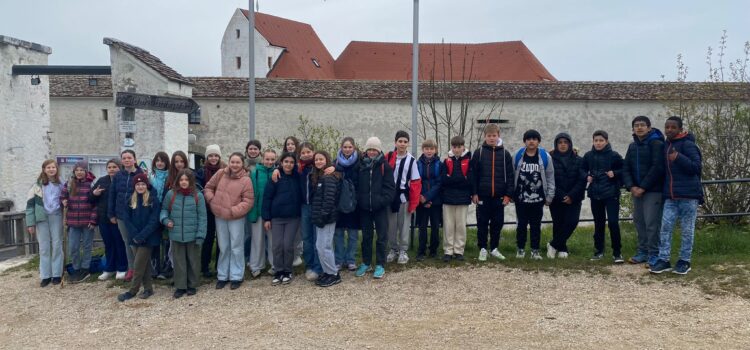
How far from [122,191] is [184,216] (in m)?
0.94

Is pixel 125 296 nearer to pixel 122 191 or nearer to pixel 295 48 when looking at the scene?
pixel 122 191

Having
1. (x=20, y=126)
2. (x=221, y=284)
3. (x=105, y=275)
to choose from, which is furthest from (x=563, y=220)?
(x=20, y=126)

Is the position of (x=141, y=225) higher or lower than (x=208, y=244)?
higher

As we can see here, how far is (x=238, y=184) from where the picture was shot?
7223 mm

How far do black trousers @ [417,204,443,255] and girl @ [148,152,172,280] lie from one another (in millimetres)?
3174

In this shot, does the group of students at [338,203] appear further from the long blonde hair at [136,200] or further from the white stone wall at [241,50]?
the white stone wall at [241,50]

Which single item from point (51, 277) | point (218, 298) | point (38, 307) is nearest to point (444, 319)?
point (218, 298)

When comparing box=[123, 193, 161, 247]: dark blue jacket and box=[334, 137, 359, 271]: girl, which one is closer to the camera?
box=[123, 193, 161, 247]: dark blue jacket

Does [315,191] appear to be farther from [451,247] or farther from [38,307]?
[38,307]

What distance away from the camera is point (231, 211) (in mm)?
7148

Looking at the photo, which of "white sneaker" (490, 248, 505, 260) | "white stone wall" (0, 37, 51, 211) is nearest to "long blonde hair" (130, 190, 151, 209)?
"white sneaker" (490, 248, 505, 260)

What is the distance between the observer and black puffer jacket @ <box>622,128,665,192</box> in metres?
6.99

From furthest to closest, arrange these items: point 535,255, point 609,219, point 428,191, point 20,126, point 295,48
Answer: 1. point 295,48
2. point 20,126
3. point 535,255
4. point 428,191
5. point 609,219

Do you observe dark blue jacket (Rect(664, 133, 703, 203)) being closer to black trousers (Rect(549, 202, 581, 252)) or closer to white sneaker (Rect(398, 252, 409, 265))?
black trousers (Rect(549, 202, 581, 252))
